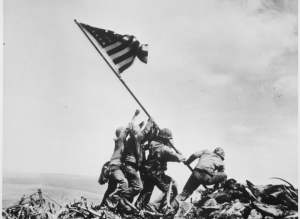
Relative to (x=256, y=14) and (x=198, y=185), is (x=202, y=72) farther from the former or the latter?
(x=198, y=185)

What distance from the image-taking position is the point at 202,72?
722 cm

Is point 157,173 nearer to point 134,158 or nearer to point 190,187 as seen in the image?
point 134,158

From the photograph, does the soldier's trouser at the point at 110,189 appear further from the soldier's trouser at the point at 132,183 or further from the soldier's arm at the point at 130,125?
the soldier's arm at the point at 130,125

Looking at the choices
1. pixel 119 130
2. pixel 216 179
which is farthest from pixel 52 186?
pixel 216 179

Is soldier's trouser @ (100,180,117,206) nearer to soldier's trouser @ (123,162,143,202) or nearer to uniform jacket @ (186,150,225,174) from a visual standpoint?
soldier's trouser @ (123,162,143,202)

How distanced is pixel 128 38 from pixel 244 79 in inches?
85.8

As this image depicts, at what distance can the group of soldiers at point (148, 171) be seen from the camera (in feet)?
22.2

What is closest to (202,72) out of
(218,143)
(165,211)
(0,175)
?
(218,143)

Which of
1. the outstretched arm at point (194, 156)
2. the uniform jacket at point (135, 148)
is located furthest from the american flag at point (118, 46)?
the outstretched arm at point (194, 156)

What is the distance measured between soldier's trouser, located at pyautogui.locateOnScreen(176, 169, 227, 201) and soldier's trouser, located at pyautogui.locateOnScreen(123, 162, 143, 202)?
2.29 ft

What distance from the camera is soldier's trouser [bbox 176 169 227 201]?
6.77m

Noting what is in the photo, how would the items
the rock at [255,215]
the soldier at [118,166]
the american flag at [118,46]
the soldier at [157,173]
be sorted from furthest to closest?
the american flag at [118,46] < the soldier at [157,173] < the soldier at [118,166] < the rock at [255,215]

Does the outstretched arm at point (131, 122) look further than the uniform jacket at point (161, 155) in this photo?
Yes

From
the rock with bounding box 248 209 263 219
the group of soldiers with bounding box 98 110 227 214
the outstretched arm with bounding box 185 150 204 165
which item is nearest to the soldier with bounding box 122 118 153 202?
the group of soldiers with bounding box 98 110 227 214
